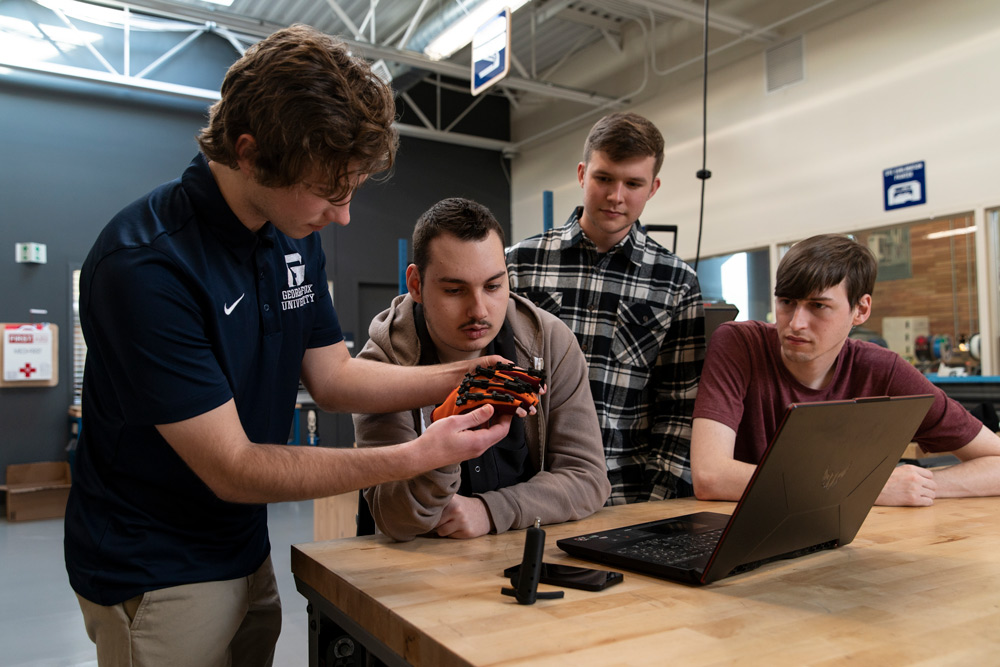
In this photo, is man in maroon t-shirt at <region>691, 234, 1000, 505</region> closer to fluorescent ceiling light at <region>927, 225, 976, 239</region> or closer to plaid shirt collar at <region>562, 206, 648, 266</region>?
plaid shirt collar at <region>562, 206, 648, 266</region>

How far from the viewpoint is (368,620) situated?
0.93 m

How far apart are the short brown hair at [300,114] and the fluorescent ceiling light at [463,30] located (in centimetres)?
416

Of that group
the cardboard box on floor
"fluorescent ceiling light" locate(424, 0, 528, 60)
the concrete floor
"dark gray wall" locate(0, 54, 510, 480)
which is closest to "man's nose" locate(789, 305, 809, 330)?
the concrete floor

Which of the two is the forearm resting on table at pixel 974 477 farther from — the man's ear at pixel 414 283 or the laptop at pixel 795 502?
the man's ear at pixel 414 283

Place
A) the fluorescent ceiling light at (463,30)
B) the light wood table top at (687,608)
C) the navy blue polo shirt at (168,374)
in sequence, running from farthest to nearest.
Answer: the fluorescent ceiling light at (463,30), the navy blue polo shirt at (168,374), the light wood table top at (687,608)

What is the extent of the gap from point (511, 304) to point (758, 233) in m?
5.21

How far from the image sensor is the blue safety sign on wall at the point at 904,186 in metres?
5.06

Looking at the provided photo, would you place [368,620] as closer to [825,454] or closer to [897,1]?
[825,454]

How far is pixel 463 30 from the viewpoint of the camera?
18.9ft

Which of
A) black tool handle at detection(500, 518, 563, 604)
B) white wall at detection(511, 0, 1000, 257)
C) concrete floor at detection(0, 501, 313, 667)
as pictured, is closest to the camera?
black tool handle at detection(500, 518, 563, 604)

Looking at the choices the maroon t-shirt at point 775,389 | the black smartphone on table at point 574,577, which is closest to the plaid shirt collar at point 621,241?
the maroon t-shirt at point 775,389

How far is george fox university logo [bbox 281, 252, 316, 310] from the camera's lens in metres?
1.29

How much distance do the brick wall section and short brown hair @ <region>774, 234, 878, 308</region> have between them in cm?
408

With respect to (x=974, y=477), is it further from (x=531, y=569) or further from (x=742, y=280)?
(x=742, y=280)
